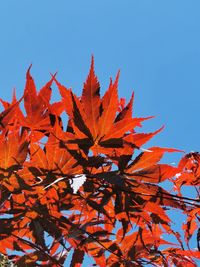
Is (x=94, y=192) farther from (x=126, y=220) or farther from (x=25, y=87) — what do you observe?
(x=25, y=87)

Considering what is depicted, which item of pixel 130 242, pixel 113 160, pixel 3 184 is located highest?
pixel 113 160

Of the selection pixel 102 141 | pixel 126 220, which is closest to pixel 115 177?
pixel 102 141

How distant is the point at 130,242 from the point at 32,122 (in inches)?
21.9

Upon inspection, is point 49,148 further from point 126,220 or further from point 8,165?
point 126,220

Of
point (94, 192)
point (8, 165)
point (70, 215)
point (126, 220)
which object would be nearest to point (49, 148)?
point (8, 165)

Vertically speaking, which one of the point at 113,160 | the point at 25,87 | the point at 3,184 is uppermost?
the point at 25,87

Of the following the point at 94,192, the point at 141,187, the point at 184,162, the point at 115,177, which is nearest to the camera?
the point at 115,177

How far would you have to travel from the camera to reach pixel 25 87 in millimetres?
1206

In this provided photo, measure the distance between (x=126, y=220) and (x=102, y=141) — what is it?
28cm

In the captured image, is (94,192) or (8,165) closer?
(8,165)

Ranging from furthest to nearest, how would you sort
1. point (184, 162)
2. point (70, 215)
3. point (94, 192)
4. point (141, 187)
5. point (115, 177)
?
point (70, 215), point (184, 162), point (94, 192), point (141, 187), point (115, 177)

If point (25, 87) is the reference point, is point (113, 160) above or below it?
below

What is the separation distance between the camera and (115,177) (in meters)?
1.00

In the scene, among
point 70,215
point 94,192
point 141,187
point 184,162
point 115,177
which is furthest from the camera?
point 70,215
